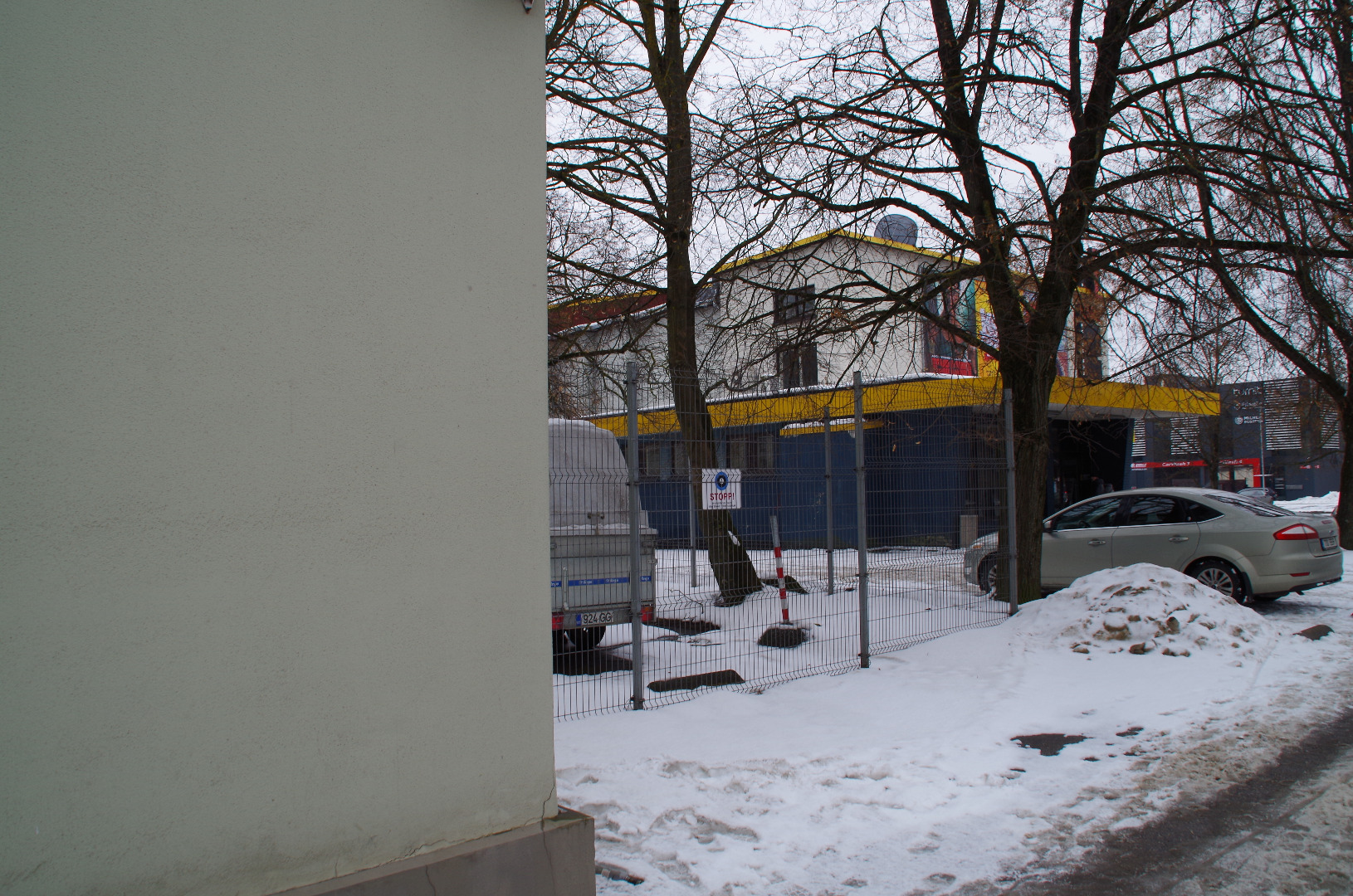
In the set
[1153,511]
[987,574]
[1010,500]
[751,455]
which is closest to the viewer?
[751,455]

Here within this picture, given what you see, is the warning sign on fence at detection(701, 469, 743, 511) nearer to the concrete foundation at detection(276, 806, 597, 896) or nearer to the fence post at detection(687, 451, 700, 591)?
the fence post at detection(687, 451, 700, 591)

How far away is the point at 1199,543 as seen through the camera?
10.6m

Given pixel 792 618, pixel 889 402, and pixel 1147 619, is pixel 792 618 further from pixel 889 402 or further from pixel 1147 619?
pixel 889 402

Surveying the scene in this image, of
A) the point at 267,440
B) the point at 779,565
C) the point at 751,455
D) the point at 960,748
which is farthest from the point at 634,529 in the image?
the point at 267,440

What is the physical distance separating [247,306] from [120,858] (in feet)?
5.54

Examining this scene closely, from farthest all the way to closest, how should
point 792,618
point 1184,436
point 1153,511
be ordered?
point 1184,436, point 1153,511, point 792,618

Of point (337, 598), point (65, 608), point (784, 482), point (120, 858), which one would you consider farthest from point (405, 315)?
point (784, 482)

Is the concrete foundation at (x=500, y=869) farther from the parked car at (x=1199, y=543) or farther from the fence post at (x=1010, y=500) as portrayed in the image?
the fence post at (x=1010, y=500)

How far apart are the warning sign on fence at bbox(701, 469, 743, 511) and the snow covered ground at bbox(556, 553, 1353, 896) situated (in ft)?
4.92

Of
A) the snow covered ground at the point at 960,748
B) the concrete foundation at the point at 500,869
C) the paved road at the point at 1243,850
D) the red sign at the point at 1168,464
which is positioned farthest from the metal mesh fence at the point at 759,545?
the red sign at the point at 1168,464

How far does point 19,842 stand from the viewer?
2402 mm

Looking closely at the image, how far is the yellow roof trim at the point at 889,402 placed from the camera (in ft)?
29.7

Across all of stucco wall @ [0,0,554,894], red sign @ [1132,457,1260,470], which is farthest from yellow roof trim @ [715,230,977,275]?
red sign @ [1132,457,1260,470]

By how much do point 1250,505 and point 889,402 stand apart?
6806mm
